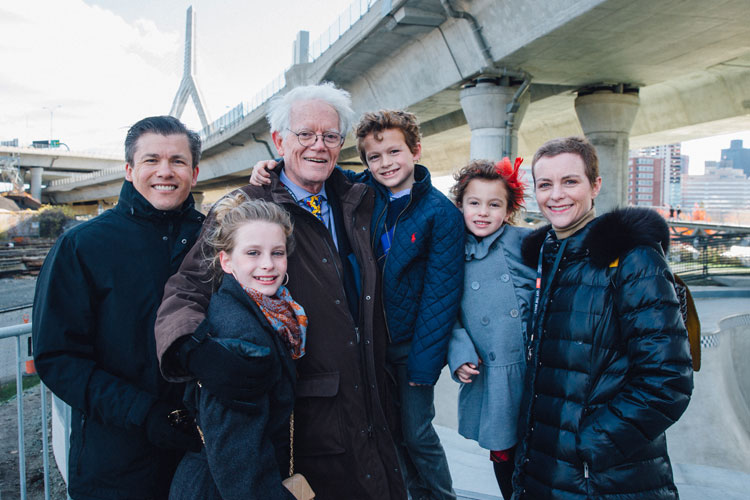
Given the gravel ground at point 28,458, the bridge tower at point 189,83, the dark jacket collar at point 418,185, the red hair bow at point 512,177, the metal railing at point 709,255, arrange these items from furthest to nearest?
the bridge tower at point 189,83 < the metal railing at point 709,255 < the gravel ground at point 28,458 < the red hair bow at point 512,177 < the dark jacket collar at point 418,185

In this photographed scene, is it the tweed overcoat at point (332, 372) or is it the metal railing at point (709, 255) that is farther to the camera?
the metal railing at point (709, 255)

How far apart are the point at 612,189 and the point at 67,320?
565 inches

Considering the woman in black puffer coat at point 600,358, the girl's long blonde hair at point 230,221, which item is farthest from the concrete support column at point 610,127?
the girl's long blonde hair at point 230,221

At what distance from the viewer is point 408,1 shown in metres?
10.5

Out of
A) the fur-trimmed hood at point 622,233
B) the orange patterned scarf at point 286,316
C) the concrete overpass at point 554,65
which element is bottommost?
the orange patterned scarf at point 286,316

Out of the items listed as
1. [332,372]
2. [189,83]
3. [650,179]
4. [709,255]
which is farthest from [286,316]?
[650,179]

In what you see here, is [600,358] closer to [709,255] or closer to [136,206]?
[136,206]

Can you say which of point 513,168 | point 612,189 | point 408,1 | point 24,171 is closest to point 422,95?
point 408,1

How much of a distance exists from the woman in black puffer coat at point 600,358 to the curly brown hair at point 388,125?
805mm

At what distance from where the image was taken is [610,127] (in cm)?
1328

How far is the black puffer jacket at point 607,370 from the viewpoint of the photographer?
1786 millimetres

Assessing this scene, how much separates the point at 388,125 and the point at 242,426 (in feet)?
5.81

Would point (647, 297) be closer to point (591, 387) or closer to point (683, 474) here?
point (591, 387)

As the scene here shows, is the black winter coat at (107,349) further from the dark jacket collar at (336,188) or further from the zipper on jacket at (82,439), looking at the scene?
the dark jacket collar at (336,188)
